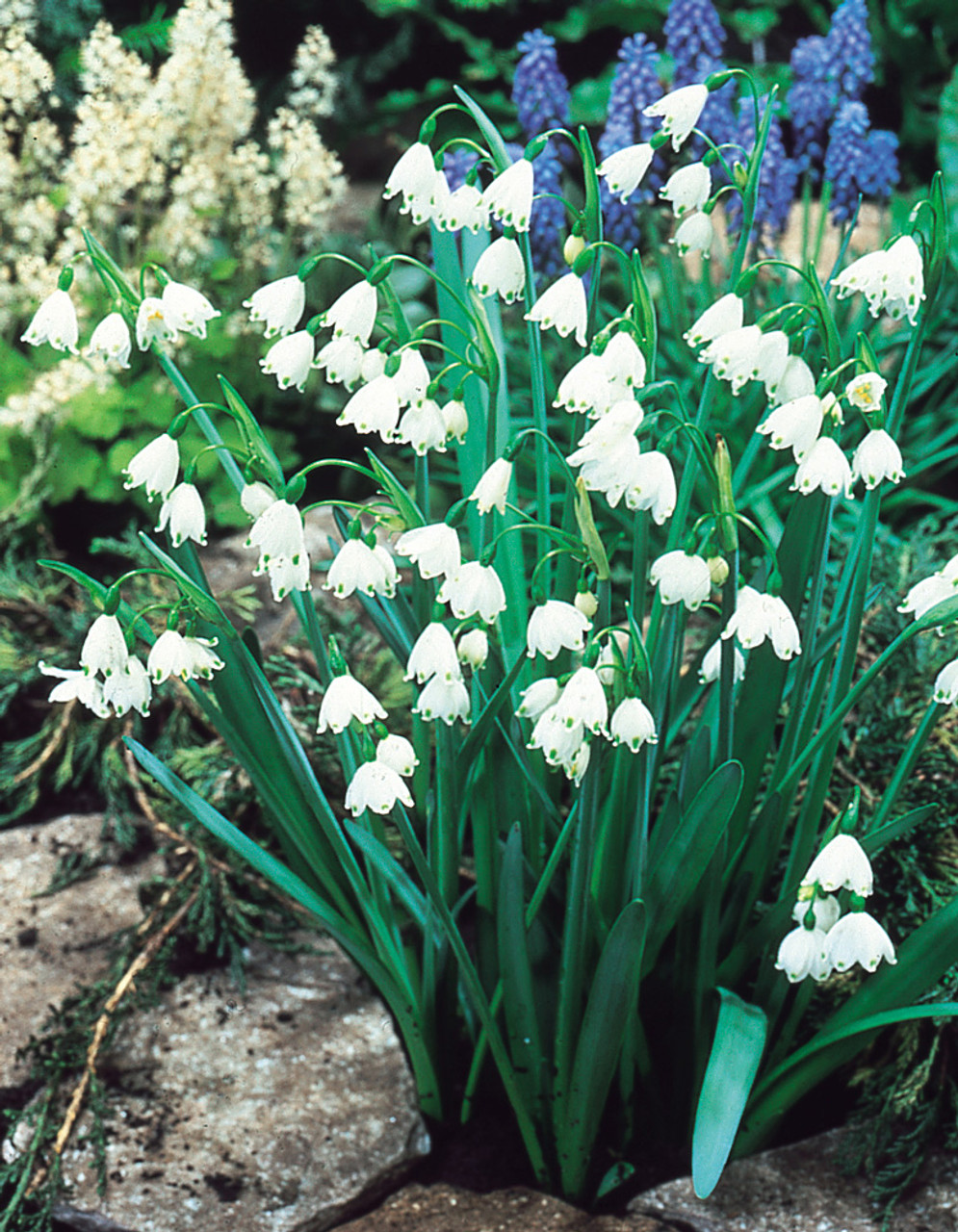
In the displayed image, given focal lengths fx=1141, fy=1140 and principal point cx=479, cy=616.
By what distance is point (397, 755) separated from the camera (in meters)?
1.15

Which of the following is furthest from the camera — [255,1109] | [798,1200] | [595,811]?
[255,1109]

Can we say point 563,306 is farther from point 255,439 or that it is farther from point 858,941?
point 858,941

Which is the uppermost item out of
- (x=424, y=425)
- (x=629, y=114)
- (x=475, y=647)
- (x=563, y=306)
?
(x=629, y=114)

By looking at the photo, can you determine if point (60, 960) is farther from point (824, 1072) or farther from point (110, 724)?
point (824, 1072)

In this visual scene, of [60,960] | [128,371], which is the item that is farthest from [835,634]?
[128,371]

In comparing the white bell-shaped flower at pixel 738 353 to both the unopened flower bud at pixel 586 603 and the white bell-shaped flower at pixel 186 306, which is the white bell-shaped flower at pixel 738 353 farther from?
the white bell-shaped flower at pixel 186 306

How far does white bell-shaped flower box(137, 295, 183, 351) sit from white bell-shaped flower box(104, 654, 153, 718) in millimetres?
322

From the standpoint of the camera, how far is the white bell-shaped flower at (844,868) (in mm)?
1085

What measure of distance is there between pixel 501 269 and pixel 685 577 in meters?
0.36

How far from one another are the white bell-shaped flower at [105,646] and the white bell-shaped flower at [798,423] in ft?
2.11

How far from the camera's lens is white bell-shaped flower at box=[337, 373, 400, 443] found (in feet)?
3.45

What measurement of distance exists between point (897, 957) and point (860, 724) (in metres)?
0.63

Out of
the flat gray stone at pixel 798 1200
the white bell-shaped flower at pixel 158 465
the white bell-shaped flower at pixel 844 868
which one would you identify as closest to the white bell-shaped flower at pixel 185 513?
the white bell-shaped flower at pixel 158 465

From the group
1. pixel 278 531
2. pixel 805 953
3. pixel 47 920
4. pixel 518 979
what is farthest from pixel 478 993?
pixel 47 920
